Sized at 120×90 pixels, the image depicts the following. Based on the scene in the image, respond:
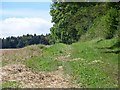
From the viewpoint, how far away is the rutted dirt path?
16109 millimetres

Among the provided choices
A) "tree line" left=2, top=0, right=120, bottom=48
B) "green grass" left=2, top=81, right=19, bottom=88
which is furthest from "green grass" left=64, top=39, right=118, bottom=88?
"tree line" left=2, top=0, right=120, bottom=48

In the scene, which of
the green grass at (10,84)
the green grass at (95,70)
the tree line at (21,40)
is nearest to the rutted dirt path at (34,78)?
the green grass at (10,84)

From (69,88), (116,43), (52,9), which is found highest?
(52,9)

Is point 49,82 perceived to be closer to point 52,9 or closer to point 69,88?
point 69,88

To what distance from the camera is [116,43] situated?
110 feet

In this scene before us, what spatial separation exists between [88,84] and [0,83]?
12.7 feet

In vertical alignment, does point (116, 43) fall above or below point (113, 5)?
below

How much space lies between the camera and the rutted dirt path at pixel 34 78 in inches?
634

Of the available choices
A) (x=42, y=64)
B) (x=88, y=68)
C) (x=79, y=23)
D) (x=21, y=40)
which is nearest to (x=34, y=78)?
(x=88, y=68)

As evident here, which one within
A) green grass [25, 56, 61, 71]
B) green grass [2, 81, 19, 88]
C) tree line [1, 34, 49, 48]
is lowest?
green grass [2, 81, 19, 88]

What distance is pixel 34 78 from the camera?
58.5 ft

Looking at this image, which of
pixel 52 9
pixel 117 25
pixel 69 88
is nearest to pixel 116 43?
pixel 117 25

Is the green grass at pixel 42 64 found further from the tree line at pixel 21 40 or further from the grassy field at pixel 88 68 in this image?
the tree line at pixel 21 40

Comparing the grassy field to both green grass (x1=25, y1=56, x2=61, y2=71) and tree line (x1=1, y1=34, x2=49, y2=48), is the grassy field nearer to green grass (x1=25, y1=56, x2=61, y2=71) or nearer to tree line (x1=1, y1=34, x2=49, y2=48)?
green grass (x1=25, y1=56, x2=61, y2=71)
